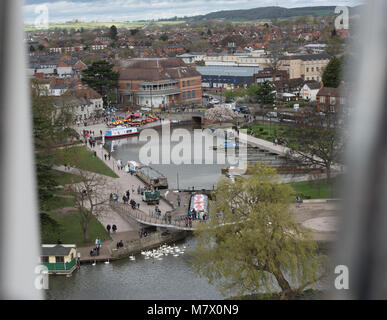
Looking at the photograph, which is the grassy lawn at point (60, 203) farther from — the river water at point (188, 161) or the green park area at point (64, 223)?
the river water at point (188, 161)

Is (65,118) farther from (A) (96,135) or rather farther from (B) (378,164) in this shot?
(B) (378,164)

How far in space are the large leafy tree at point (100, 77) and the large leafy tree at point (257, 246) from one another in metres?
11.1

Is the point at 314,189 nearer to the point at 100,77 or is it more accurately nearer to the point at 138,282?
the point at 138,282

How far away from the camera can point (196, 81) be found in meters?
16.4

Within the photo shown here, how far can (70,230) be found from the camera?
5.42 metres

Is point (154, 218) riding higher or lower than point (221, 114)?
lower

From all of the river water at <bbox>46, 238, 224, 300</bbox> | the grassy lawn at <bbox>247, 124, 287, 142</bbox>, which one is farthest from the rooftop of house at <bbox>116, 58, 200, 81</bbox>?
the river water at <bbox>46, 238, 224, 300</bbox>

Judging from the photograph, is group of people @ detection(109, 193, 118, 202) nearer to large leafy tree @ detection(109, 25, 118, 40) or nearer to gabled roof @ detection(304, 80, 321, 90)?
gabled roof @ detection(304, 80, 321, 90)

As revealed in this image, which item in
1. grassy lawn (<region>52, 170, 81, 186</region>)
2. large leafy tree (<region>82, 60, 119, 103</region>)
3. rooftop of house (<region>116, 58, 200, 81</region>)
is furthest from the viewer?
rooftop of house (<region>116, 58, 200, 81</region>)

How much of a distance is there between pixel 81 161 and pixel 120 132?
309 cm

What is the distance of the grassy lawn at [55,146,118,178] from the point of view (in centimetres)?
759

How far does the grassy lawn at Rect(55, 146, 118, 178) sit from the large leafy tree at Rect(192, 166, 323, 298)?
3952 mm

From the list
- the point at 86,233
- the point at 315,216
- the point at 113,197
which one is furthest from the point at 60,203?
the point at 315,216

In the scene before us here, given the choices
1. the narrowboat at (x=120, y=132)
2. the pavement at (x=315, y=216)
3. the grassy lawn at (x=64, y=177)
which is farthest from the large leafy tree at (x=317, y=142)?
the narrowboat at (x=120, y=132)
